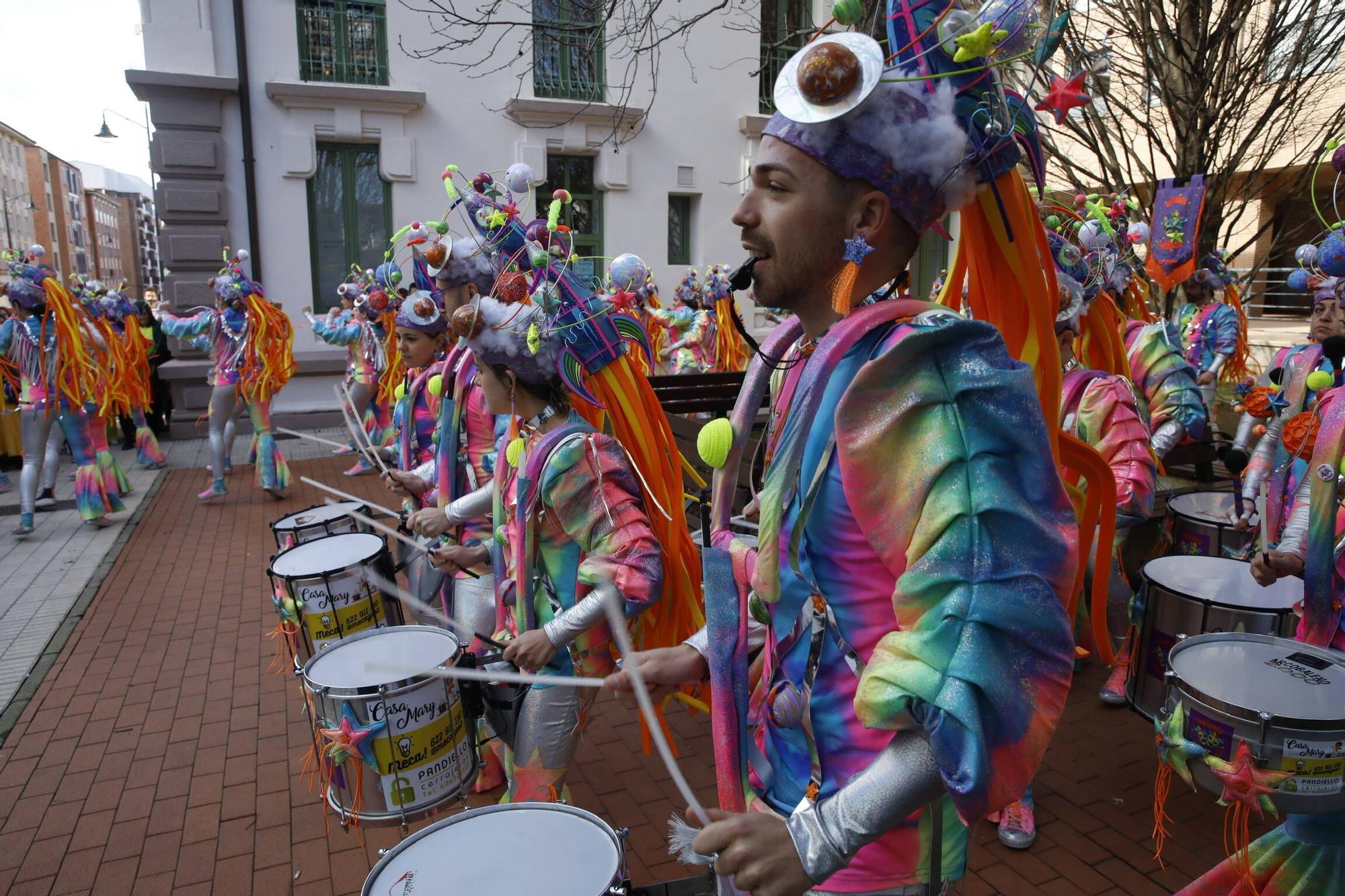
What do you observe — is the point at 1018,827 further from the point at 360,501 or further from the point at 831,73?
the point at 360,501

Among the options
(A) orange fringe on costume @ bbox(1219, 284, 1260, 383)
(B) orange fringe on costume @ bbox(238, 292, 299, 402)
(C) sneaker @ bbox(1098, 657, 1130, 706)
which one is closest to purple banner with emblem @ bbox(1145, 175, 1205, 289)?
(A) orange fringe on costume @ bbox(1219, 284, 1260, 383)

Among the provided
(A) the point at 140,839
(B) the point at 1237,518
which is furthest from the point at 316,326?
(B) the point at 1237,518

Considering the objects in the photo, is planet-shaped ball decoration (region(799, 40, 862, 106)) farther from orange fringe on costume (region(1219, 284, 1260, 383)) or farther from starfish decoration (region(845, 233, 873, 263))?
orange fringe on costume (region(1219, 284, 1260, 383))

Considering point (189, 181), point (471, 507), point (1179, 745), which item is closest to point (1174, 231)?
point (1179, 745)

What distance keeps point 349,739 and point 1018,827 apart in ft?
8.62

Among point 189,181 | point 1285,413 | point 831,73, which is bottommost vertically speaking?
point 1285,413

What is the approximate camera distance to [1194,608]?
10.0 ft

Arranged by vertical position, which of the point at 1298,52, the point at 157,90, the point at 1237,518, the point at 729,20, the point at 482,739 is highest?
the point at 729,20

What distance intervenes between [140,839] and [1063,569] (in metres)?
3.97

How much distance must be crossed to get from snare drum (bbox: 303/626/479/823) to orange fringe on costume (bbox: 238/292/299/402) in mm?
7788

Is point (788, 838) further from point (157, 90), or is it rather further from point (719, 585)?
point (157, 90)

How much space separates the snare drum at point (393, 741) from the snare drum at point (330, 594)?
1.03 metres

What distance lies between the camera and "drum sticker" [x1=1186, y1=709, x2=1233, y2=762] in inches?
85.0

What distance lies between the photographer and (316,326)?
10219 mm
